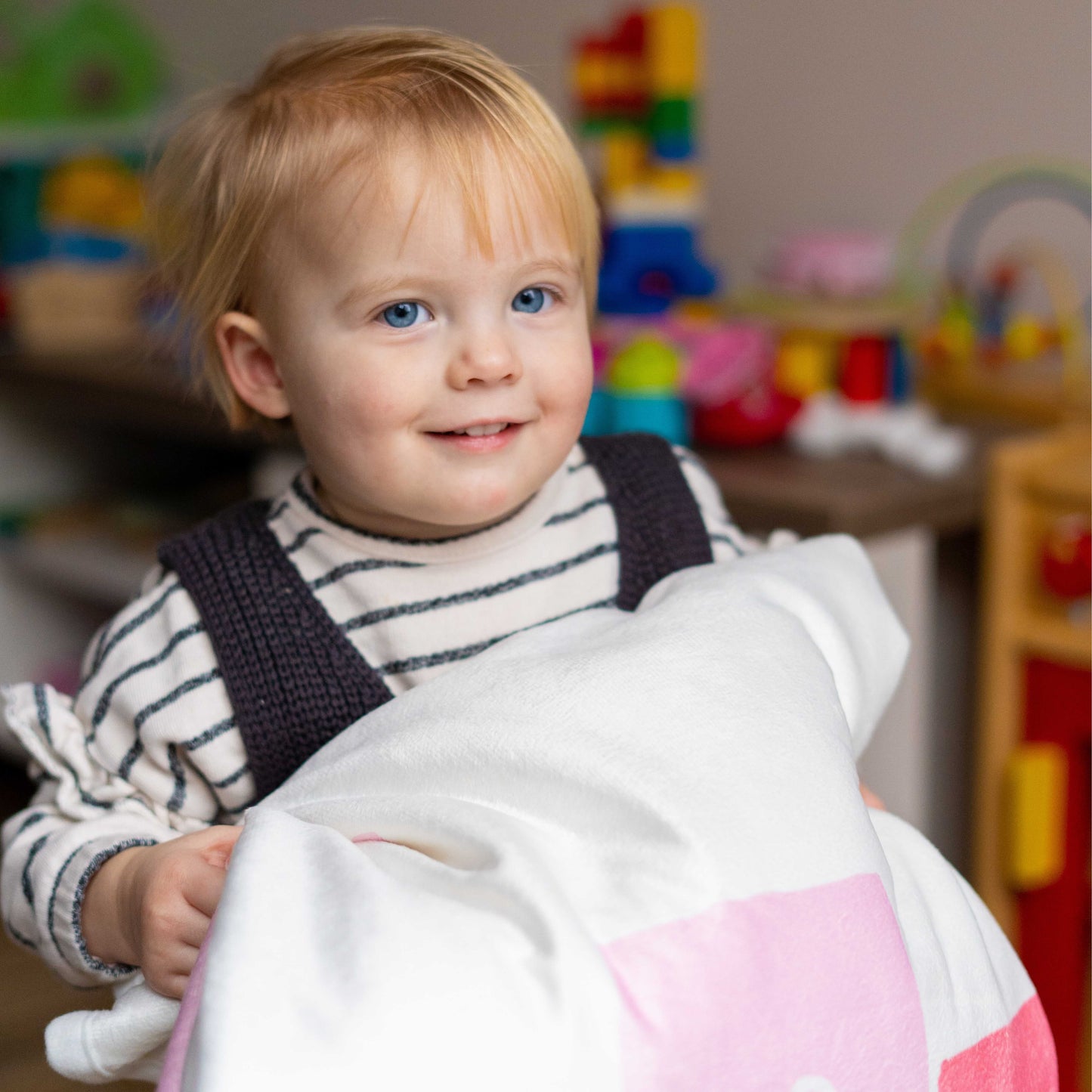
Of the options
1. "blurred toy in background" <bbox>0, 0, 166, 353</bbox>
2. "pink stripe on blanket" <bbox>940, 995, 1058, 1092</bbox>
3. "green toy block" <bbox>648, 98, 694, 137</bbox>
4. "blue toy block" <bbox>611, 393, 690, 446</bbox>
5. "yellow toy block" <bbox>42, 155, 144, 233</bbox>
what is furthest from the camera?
"yellow toy block" <bbox>42, 155, 144, 233</bbox>

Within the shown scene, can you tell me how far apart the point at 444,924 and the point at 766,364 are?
0.95m

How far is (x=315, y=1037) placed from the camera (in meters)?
0.41

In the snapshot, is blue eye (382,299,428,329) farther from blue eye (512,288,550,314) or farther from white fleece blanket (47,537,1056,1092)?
white fleece blanket (47,537,1056,1092)

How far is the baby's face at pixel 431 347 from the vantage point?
24.7 inches

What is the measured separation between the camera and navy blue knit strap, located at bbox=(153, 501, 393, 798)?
662 mm

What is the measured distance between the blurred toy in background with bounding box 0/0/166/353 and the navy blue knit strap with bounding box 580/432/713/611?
1009 millimetres

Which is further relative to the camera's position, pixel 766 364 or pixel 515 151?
pixel 766 364

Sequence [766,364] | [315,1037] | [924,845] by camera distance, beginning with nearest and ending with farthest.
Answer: [315,1037], [924,845], [766,364]

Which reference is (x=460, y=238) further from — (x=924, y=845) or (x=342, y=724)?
(x=924, y=845)

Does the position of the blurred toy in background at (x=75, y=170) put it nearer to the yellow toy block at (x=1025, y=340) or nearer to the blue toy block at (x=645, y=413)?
the blue toy block at (x=645, y=413)

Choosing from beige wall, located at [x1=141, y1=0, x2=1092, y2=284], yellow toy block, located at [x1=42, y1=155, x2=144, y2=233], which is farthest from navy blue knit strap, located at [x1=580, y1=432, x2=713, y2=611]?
yellow toy block, located at [x1=42, y1=155, x2=144, y2=233]

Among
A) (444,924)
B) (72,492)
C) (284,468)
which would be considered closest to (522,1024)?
(444,924)

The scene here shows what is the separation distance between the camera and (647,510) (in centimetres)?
77

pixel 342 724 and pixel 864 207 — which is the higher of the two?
pixel 864 207
